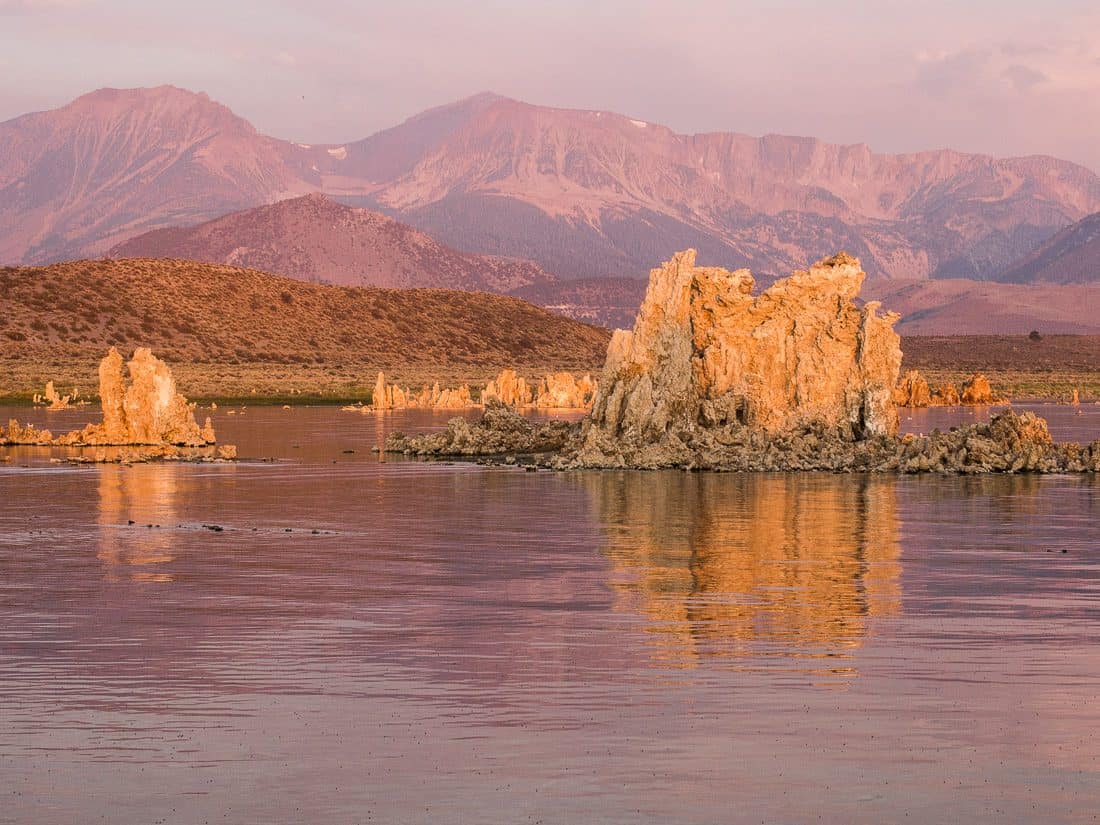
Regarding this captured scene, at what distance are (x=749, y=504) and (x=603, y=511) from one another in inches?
117

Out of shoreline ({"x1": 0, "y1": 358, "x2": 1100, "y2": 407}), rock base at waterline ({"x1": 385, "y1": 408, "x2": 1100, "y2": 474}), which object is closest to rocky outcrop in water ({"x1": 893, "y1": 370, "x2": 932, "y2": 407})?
shoreline ({"x1": 0, "y1": 358, "x2": 1100, "y2": 407})

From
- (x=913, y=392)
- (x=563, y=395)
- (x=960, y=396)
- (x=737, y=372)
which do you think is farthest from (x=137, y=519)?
(x=960, y=396)

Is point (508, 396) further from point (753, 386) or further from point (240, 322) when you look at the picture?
point (240, 322)

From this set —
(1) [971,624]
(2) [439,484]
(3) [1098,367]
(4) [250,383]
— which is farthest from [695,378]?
(3) [1098,367]

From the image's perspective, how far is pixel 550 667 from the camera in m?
16.7

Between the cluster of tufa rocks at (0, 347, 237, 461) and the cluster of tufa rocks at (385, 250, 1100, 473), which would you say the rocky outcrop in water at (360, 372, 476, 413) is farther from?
the cluster of tufa rocks at (385, 250, 1100, 473)

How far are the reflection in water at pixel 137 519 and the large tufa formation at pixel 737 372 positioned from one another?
402 inches

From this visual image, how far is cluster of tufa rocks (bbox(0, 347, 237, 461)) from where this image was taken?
51719 millimetres

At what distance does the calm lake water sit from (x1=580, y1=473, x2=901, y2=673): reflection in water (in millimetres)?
91

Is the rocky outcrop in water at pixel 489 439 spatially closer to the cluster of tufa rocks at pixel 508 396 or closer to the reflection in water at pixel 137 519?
the reflection in water at pixel 137 519

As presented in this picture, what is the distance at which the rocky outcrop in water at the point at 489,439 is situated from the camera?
52062 millimetres

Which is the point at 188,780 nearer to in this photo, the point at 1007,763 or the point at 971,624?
the point at 1007,763

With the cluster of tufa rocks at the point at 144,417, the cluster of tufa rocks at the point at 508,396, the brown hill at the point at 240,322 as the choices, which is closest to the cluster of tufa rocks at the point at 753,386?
the cluster of tufa rocks at the point at 144,417

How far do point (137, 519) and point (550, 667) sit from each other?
54.5 feet
